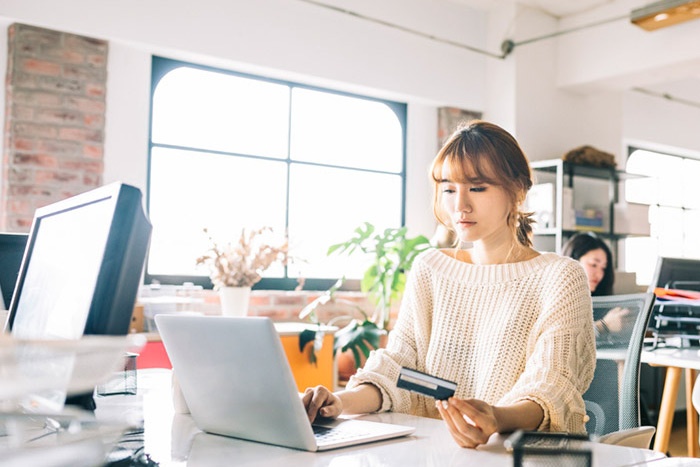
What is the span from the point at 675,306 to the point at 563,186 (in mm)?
2091

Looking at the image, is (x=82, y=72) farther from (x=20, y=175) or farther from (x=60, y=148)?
(x=20, y=175)

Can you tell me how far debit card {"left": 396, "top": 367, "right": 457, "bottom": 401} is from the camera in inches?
39.6

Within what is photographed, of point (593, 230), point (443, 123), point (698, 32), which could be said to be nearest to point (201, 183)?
point (443, 123)

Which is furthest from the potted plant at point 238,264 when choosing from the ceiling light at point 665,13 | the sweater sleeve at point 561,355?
the ceiling light at point 665,13

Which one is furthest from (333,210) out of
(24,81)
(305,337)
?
(24,81)

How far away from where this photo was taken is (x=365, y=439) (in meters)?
1.06

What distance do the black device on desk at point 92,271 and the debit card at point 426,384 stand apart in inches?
17.3

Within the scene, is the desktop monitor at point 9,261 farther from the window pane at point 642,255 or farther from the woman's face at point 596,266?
the window pane at point 642,255

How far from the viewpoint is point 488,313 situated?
1.49 meters

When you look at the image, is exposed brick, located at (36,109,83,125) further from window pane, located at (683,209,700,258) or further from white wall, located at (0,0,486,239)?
window pane, located at (683,209,700,258)

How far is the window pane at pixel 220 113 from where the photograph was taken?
416 centimetres

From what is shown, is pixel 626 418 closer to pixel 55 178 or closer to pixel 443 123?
pixel 55 178

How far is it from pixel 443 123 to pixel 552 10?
1.14 metres

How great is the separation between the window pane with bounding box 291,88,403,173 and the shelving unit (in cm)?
99
